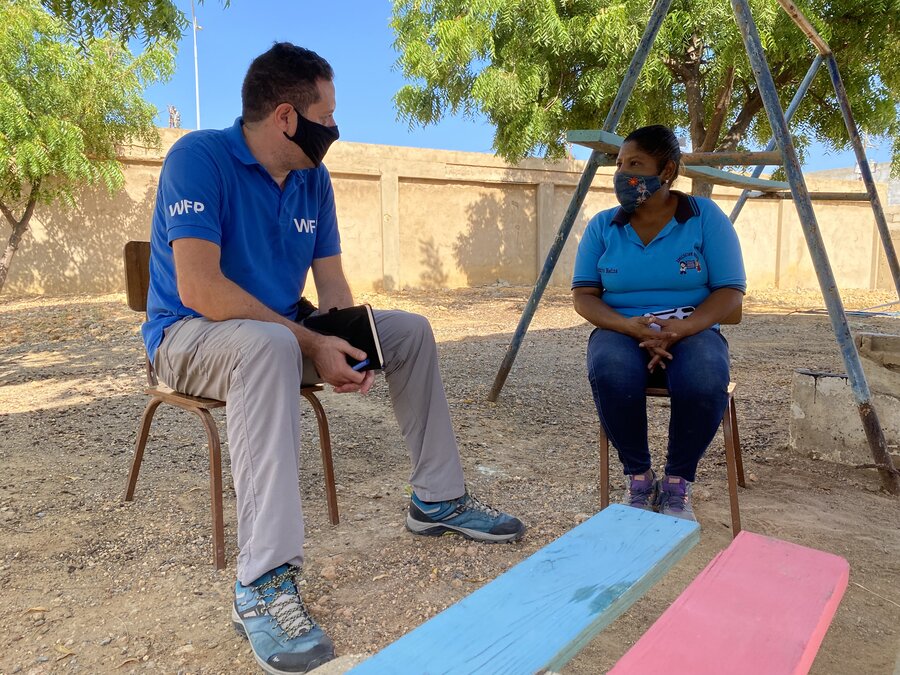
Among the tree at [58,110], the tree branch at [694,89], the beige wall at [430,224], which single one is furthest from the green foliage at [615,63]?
the tree at [58,110]

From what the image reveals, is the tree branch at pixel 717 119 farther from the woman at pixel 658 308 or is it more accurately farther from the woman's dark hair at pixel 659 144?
the woman at pixel 658 308

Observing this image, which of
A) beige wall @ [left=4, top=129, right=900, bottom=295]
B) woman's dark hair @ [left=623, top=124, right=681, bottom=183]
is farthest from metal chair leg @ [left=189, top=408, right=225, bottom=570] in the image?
beige wall @ [left=4, top=129, right=900, bottom=295]

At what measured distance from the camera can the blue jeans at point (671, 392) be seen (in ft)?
7.82

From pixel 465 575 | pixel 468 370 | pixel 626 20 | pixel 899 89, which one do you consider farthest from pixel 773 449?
pixel 899 89

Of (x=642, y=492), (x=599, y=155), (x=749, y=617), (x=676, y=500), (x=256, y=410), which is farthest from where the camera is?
(x=599, y=155)

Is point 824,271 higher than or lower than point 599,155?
lower

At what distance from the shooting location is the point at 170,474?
3.07 meters

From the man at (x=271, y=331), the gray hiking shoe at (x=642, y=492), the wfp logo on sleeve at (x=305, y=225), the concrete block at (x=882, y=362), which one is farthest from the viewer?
the concrete block at (x=882, y=362)

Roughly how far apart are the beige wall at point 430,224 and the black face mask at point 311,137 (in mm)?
9613

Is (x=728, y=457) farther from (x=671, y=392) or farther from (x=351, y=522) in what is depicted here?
(x=351, y=522)

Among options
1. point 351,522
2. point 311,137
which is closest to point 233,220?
point 311,137

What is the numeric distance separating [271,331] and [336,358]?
0.24m

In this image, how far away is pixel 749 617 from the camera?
48.1 inches

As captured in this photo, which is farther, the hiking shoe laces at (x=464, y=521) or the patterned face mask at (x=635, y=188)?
the patterned face mask at (x=635, y=188)
